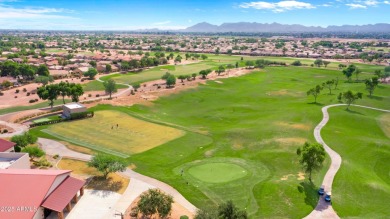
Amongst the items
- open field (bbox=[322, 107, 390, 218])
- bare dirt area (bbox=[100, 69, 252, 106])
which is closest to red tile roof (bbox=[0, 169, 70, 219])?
open field (bbox=[322, 107, 390, 218])

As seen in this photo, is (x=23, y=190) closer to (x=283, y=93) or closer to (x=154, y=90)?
(x=154, y=90)

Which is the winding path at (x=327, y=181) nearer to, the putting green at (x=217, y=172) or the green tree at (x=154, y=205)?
the putting green at (x=217, y=172)

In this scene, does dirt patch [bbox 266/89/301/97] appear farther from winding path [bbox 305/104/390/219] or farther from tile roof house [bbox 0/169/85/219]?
tile roof house [bbox 0/169/85/219]

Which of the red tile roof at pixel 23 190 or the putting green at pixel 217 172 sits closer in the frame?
the red tile roof at pixel 23 190

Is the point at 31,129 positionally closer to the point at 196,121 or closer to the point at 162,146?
the point at 162,146

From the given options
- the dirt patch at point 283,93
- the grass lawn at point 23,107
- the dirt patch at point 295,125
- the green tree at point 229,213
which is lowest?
the grass lawn at point 23,107

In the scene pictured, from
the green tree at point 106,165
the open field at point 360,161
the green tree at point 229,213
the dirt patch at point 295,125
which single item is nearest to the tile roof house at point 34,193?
the green tree at point 106,165
